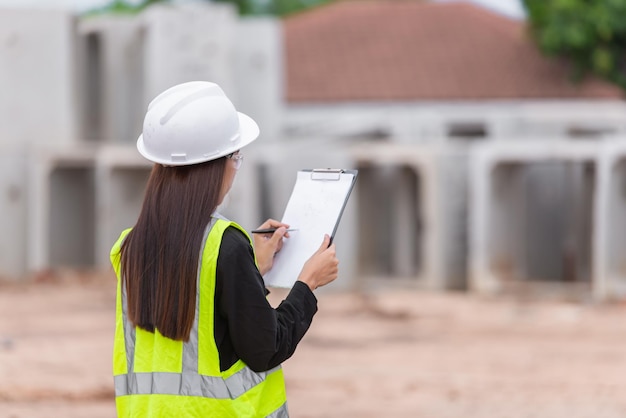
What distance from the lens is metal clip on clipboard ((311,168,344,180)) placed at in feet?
10.7

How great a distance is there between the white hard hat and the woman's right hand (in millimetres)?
364

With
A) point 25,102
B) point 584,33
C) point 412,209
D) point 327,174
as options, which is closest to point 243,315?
point 327,174

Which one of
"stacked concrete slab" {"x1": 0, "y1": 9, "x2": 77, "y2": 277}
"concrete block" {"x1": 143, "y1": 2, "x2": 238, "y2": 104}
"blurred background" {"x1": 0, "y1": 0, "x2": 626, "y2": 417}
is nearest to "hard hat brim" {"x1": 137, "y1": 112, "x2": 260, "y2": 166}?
"blurred background" {"x1": 0, "y1": 0, "x2": 626, "y2": 417}

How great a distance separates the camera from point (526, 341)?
13453 mm

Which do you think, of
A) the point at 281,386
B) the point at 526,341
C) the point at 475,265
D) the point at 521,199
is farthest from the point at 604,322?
the point at 281,386

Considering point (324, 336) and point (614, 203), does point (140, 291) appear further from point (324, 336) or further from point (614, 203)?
point (614, 203)

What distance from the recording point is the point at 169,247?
2959mm

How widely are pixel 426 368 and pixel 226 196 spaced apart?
864cm

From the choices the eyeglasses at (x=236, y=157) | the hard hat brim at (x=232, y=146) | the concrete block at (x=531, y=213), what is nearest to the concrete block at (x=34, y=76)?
the concrete block at (x=531, y=213)

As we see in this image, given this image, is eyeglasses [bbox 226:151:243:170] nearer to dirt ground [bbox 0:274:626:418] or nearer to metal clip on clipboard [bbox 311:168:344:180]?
metal clip on clipboard [bbox 311:168:344:180]

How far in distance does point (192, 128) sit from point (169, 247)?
0.33 metres

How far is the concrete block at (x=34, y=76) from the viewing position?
19.0 metres

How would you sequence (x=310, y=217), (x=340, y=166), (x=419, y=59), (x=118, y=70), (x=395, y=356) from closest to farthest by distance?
(x=310, y=217), (x=395, y=356), (x=340, y=166), (x=118, y=70), (x=419, y=59)

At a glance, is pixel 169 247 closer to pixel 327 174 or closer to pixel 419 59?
pixel 327 174
